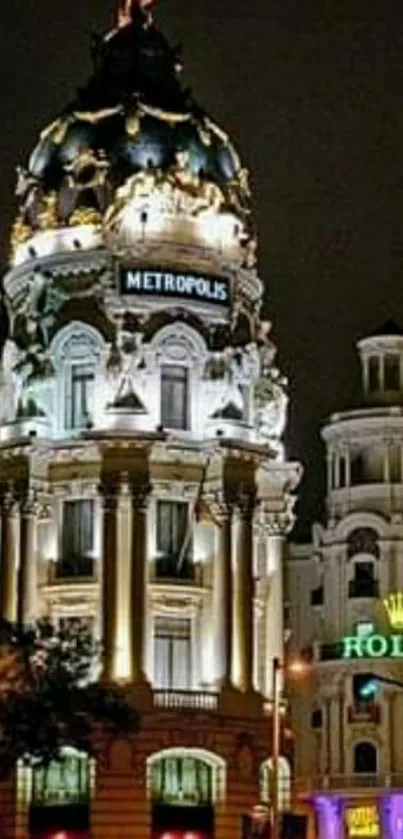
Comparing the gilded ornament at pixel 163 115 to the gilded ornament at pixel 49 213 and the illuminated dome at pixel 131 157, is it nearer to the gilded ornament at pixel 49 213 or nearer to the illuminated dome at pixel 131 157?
the illuminated dome at pixel 131 157

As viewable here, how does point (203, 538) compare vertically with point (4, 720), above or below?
above

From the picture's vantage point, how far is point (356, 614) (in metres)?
95.8

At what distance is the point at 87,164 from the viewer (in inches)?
3233

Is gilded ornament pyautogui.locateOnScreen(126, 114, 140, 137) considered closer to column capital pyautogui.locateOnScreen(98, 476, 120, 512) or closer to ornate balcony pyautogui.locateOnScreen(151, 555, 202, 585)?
column capital pyautogui.locateOnScreen(98, 476, 120, 512)

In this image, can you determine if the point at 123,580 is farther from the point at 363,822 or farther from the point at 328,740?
the point at 328,740

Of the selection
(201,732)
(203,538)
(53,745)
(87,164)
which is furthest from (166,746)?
(87,164)

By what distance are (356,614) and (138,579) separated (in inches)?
809

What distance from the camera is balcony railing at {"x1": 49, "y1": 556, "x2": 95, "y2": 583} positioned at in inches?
3115

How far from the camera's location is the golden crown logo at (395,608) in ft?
308

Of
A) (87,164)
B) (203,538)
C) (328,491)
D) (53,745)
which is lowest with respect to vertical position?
(53,745)

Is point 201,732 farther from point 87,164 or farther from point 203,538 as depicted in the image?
point 87,164

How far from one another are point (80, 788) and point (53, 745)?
14.9m

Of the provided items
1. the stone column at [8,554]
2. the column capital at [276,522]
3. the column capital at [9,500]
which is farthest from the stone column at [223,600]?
the column capital at [9,500]

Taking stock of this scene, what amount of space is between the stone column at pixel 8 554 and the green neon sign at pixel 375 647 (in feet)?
62.8
